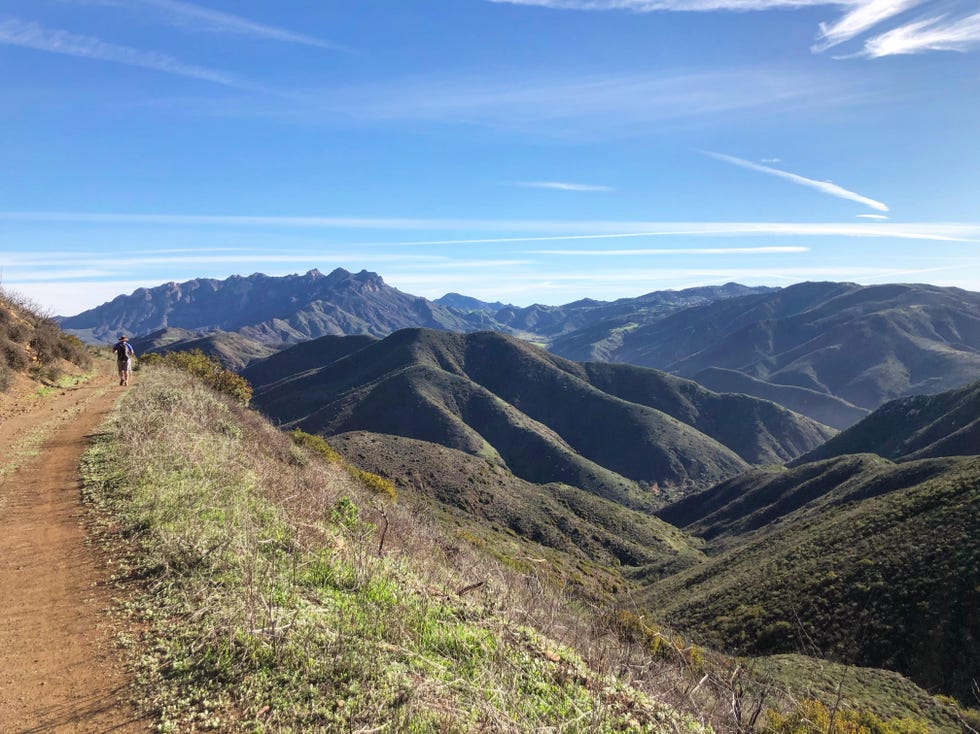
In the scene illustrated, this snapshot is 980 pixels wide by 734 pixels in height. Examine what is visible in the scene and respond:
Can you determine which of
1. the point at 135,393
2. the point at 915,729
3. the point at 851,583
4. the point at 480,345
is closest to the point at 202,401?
the point at 135,393

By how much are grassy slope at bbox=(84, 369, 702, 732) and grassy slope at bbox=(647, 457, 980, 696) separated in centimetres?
2206

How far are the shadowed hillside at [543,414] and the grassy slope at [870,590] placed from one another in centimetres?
6113

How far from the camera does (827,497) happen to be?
67.0 m

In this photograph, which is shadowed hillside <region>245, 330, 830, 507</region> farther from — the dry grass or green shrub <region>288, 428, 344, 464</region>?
the dry grass

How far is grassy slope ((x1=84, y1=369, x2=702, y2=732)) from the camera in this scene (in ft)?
14.7

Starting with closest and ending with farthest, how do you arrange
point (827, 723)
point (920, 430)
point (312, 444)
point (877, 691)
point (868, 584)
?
point (827, 723)
point (877, 691)
point (868, 584)
point (312, 444)
point (920, 430)

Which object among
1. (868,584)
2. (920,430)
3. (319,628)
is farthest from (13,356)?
(920,430)

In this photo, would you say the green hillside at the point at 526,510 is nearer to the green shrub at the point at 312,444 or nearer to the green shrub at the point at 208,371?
the green shrub at the point at 312,444

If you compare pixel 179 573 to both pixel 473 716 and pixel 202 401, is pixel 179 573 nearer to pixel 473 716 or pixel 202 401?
pixel 473 716

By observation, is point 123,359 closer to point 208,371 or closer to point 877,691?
point 208,371

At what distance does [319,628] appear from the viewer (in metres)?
5.37

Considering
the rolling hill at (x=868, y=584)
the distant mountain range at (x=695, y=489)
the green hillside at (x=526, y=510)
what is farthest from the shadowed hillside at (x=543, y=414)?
the rolling hill at (x=868, y=584)

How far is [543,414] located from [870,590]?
134563 millimetres

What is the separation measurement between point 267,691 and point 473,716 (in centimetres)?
193
